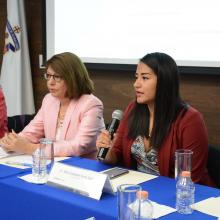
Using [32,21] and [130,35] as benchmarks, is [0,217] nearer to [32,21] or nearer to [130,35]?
[130,35]

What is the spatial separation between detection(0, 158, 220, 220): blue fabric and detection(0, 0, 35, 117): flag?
8.19ft

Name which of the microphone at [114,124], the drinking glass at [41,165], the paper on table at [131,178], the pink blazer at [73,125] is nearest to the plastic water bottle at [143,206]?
the paper on table at [131,178]

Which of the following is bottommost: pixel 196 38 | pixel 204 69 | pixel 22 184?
pixel 22 184

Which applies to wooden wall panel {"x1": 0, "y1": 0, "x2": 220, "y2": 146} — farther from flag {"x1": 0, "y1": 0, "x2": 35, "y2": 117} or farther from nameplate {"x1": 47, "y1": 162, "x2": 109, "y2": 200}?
nameplate {"x1": 47, "y1": 162, "x2": 109, "y2": 200}

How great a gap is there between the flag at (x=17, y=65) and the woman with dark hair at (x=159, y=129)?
2229 millimetres

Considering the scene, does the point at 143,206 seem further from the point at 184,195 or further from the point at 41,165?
the point at 41,165

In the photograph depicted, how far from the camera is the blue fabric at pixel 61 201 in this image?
1579mm

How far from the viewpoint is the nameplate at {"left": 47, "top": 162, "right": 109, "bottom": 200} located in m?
1.68

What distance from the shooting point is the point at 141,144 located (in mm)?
2330

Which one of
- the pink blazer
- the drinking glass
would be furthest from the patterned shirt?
the drinking glass

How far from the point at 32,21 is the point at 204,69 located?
2.10 meters

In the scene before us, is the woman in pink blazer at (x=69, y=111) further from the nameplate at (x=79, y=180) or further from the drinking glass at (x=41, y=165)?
the nameplate at (x=79, y=180)

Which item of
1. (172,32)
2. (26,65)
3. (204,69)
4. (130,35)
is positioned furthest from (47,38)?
(204,69)

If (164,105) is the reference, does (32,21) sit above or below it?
above
